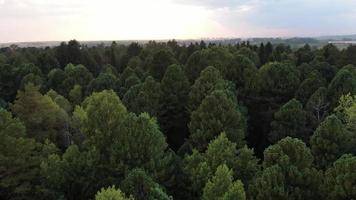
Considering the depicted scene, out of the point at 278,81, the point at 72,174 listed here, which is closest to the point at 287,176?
the point at 72,174

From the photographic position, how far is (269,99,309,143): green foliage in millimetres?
55656

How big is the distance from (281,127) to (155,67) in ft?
91.0

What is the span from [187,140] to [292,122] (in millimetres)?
12074

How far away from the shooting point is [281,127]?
184 feet

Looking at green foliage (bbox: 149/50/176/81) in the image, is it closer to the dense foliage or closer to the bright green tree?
the dense foliage

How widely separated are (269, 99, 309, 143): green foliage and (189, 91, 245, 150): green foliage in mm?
7253

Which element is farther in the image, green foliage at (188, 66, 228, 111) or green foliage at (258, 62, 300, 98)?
green foliage at (258, 62, 300, 98)

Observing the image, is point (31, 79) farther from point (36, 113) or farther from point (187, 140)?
point (187, 140)

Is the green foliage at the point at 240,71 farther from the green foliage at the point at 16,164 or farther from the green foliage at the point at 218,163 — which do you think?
the green foliage at the point at 16,164

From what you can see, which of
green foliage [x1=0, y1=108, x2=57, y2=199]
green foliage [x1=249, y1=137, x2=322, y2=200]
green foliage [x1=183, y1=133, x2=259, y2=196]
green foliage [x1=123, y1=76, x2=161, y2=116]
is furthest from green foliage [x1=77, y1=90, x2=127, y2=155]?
green foliage [x1=249, y1=137, x2=322, y2=200]

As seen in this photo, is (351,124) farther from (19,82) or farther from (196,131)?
(19,82)

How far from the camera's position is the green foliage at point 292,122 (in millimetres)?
55656

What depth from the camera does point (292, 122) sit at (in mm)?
55812

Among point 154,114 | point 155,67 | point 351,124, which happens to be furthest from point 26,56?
point 351,124
